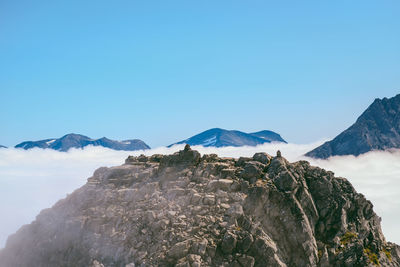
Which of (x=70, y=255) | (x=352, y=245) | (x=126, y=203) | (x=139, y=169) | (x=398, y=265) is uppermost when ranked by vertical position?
(x=139, y=169)

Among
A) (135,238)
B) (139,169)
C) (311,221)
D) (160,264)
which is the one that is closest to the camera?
(160,264)

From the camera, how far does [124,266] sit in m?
62.1

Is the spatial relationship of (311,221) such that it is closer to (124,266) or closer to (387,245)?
(387,245)

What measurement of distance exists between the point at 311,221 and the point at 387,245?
14.9 m

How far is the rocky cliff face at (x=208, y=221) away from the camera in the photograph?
63.6m

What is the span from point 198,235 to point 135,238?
8.96 metres

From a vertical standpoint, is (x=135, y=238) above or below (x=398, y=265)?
above

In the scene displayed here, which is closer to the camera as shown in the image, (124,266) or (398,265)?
(124,266)

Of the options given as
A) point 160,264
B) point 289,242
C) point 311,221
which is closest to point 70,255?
point 160,264

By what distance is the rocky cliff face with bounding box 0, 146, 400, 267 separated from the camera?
63562 mm

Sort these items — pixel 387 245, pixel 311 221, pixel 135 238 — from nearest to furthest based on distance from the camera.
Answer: pixel 135 238 < pixel 311 221 < pixel 387 245

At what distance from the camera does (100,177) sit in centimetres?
8169

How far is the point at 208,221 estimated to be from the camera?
66.0m

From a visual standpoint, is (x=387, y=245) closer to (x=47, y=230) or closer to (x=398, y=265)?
(x=398, y=265)
